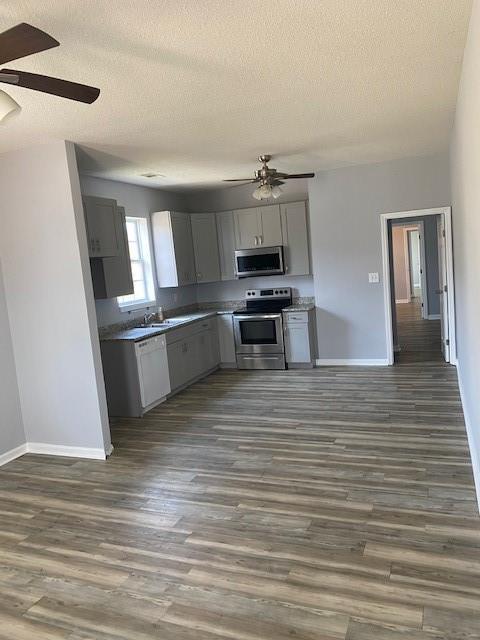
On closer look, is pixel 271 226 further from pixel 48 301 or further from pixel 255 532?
pixel 255 532

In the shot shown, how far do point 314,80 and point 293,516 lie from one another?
2651mm

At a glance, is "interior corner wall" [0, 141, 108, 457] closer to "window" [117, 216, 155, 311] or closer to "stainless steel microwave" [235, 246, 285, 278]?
"window" [117, 216, 155, 311]

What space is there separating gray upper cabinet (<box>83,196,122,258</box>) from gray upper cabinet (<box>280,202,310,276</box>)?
8.42 ft

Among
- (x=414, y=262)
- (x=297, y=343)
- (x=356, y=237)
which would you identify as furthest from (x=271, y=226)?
(x=414, y=262)

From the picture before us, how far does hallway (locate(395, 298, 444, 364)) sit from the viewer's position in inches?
265

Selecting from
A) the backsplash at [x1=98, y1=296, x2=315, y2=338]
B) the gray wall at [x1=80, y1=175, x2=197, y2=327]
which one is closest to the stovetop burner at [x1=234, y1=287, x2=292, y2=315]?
the backsplash at [x1=98, y1=296, x2=315, y2=338]

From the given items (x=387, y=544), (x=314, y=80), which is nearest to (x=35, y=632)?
(x=387, y=544)

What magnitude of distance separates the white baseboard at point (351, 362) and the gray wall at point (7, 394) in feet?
12.8

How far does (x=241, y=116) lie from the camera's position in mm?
3611

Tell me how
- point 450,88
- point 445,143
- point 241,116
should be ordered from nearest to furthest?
point 450,88
point 241,116
point 445,143

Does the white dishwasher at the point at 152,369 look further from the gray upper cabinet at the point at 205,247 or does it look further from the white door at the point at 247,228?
the white door at the point at 247,228

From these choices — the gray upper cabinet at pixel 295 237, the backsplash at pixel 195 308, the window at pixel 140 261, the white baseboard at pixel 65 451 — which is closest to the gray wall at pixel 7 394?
the white baseboard at pixel 65 451

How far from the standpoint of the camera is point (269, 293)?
7285 mm

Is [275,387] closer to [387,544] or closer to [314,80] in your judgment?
[387,544]
